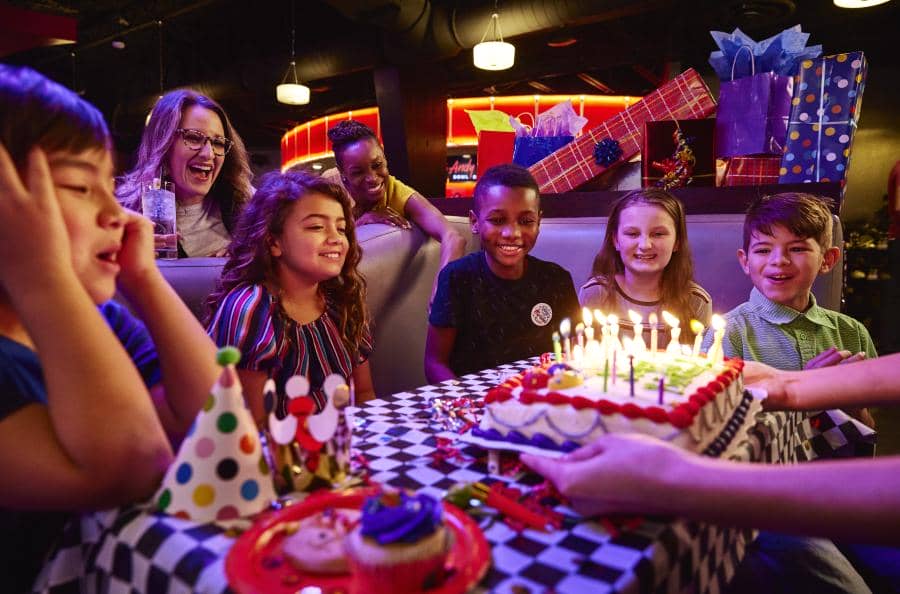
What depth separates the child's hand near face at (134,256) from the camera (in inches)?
43.4

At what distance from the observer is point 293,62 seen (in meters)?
9.48

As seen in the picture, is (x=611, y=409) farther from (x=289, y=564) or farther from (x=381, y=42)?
(x=381, y=42)

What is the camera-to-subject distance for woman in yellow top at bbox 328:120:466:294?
3391mm

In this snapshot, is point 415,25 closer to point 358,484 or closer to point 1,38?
point 1,38

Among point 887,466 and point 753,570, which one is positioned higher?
point 887,466

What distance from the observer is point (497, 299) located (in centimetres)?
265

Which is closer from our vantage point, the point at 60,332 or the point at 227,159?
the point at 60,332

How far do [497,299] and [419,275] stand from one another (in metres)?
0.93

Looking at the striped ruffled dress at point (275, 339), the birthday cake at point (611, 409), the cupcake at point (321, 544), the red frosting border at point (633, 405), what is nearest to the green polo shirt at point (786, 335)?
the birthday cake at point (611, 409)

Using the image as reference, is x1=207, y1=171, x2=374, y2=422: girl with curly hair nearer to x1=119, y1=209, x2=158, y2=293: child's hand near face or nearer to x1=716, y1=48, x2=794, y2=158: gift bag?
x1=119, y1=209, x2=158, y2=293: child's hand near face

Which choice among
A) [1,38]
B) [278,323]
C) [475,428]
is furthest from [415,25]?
[475,428]

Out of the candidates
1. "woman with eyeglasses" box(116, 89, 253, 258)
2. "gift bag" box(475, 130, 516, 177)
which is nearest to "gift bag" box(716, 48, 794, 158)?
"gift bag" box(475, 130, 516, 177)

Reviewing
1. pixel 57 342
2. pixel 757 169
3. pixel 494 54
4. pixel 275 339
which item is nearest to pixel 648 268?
pixel 757 169

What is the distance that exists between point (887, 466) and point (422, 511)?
66cm
